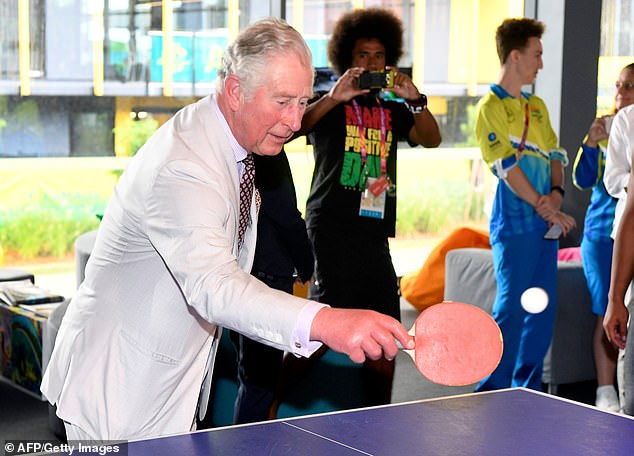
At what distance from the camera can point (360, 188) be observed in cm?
371

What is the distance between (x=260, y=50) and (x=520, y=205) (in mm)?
2601

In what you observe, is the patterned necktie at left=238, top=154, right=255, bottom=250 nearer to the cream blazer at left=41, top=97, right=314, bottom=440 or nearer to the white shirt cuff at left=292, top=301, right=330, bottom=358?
the cream blazer at left=41, top=97, right=314, bottom=440

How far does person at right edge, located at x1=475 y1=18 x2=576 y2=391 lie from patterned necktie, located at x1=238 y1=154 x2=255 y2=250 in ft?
7.42

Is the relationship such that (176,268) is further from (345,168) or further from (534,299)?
(534,299)

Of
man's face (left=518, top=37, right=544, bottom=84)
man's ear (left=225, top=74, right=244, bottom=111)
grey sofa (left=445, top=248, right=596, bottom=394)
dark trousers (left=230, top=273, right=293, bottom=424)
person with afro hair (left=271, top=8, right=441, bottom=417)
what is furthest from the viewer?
grey sofa (left=445, top=248, right=596, bottom=394)

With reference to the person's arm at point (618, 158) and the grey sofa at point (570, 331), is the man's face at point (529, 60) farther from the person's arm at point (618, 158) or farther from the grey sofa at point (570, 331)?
the grey sofa at point (570, 331)

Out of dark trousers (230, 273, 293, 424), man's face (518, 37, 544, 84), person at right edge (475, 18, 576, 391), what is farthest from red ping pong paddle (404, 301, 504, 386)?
man's face (518, 37, 544, 84)

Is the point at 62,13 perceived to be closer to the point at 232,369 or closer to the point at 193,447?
the point at 232,369

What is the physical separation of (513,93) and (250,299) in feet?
9.75

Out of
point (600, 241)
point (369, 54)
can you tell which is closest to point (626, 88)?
point (600, 241)

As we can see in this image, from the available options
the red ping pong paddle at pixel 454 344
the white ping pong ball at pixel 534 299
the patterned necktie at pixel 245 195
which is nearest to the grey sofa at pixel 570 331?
the white ping pong ball at pixel 534 299

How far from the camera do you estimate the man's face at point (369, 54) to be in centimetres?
386

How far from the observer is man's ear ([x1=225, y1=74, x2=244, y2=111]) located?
1.98 m

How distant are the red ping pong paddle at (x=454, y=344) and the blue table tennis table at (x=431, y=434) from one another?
16 cm
